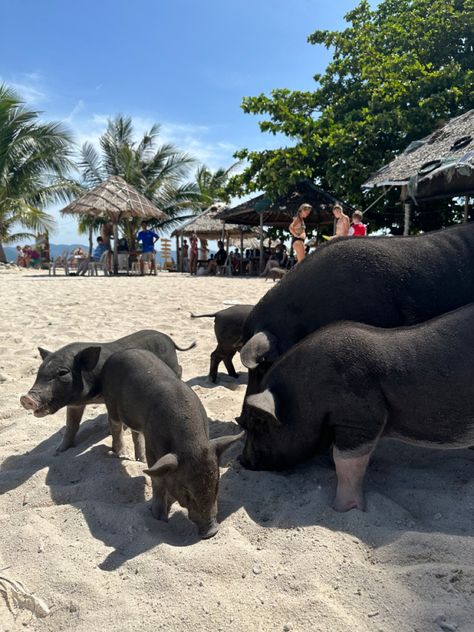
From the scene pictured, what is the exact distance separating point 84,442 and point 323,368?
6.22 feet

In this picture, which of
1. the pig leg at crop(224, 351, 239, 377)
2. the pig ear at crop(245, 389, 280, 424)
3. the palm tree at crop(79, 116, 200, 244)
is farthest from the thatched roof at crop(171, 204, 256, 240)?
the pig ear at crop(245, 389, 280, 424)

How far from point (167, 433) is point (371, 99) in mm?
20347

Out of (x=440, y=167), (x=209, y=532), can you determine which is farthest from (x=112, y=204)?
(x=209, y=532)

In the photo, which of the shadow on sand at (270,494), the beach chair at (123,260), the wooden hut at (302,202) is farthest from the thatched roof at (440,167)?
the beach chair at (123,260)

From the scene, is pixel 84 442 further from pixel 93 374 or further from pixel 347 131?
pixel 347 131

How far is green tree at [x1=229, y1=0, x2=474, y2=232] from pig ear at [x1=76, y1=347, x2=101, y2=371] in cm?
1757

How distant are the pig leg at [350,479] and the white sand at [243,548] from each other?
0.24 ft

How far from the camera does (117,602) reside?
1932 millimetres

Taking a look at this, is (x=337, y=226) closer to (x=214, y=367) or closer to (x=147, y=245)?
(x=214, y=367)

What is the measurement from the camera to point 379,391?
2488mm

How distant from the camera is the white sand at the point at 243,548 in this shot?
72.3 inches

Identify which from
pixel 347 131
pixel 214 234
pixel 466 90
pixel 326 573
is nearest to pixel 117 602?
pixel 326 573

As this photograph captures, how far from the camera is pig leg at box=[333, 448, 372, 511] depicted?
98.0 inches

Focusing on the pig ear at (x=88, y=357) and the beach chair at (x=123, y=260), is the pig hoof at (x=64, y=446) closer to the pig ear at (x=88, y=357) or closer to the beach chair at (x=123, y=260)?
the pig ear at (x=88, y=357)
